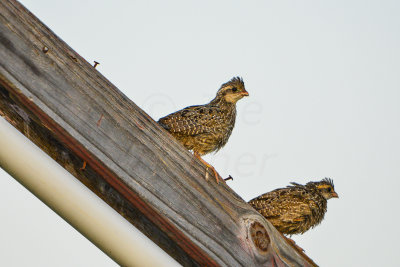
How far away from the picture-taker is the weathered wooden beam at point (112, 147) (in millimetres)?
1995

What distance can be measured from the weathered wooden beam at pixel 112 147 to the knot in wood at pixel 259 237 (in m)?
0.05

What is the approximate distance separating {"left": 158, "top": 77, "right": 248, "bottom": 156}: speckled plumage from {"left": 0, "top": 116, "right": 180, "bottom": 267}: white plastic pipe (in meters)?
2.98

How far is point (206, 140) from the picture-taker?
5074 mm

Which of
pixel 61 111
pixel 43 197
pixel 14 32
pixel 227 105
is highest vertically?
pixel 227 105

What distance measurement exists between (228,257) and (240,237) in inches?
6.2

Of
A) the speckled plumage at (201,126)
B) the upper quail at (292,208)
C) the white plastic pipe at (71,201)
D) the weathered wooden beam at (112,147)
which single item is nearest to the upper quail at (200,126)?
the speckled plumage at (201,126)

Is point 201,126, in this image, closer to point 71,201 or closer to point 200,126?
point 200,126

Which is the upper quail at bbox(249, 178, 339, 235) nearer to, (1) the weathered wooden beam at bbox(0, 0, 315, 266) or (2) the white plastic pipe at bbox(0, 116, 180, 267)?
(1) the weathered wooden beam at bbox(0, 0, 315, 266)

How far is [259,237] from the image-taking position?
2711mm

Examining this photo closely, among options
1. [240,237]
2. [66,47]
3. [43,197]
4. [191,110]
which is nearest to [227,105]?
[191,110]

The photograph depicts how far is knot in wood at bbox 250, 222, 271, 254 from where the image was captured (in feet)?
8.77

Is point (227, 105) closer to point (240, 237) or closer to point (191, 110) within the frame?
point (191, 110)

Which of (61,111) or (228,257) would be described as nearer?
(61,111)

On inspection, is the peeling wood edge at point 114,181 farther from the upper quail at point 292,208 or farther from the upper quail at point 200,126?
the upper quail at point 292,208
